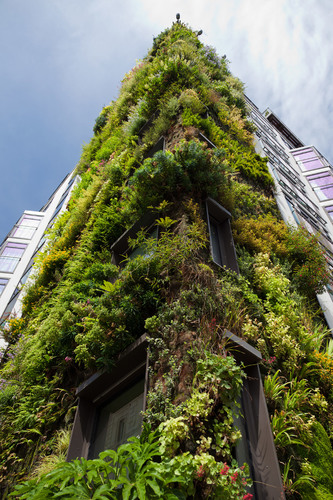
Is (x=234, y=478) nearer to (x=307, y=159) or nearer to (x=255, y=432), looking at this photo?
(x=255, y=432)

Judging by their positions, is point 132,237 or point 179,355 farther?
Result: point 132,237

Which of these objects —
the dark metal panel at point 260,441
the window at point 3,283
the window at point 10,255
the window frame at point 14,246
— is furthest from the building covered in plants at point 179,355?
the window frame at point 14,246

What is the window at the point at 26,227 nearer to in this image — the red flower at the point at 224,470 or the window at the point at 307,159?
the window at the point at 307,159

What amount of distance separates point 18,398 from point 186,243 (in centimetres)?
425

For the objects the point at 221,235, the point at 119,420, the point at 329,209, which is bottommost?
the point at 119,420

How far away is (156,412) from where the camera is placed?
160 inches

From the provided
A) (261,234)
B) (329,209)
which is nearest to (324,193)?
(329,209)

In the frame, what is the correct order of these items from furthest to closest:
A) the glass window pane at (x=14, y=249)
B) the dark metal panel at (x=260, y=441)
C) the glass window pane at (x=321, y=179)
→ the glass window pane at (x=14, y=249)
the glass window pane at (x=321, y=179)
the dark metal panel at (x=260, y=441)

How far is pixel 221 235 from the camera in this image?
7465 mm

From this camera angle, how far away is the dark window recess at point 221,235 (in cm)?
689

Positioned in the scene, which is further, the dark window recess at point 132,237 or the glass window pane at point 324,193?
the glass window pane at point 324,193

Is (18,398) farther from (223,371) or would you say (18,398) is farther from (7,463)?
(223,371)

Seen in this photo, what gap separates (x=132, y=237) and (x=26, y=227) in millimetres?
22028

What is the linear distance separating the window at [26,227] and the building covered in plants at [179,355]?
Answer: 18.4 metres
